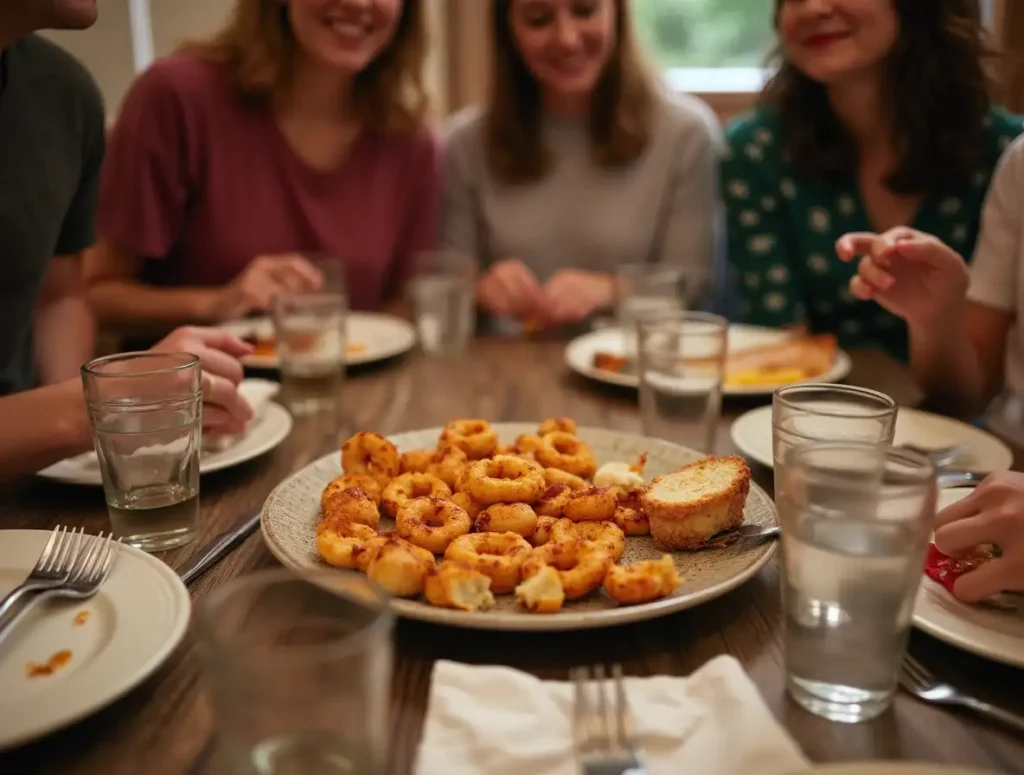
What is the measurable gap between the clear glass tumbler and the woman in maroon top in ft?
1.24

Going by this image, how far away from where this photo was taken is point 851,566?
0.64 m

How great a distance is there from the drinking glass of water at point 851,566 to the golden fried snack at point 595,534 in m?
0.19

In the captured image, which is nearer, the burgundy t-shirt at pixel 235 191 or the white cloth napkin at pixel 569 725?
the white cloth napkin at pixel 569 725

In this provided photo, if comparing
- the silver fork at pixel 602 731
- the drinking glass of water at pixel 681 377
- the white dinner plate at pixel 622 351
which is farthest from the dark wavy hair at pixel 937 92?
the silver fork at pixel 602 731

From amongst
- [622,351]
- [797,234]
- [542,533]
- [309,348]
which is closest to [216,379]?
[309,348]

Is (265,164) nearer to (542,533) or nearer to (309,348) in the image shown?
(309,348)

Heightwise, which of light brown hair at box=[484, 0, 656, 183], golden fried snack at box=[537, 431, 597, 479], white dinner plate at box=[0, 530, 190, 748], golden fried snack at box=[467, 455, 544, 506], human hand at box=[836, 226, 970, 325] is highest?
light brown hair at box=[484, 0, 656, 183]

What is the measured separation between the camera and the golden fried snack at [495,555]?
78cm

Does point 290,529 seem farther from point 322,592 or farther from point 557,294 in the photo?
point 557,294

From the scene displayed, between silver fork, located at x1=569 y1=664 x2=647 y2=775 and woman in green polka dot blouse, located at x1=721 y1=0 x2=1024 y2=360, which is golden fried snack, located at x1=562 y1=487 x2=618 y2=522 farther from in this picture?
woman in green polka dot blouse, located at x1=721 y1=0 x2=1024 y2=360

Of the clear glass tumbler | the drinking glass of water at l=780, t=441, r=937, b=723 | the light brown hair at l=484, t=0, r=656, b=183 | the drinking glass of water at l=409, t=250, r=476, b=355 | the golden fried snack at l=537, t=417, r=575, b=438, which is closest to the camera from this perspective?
the drinking glass of water at l=780, t=441, r=937, b=723

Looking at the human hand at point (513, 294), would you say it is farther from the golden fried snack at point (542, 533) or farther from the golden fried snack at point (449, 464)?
the golden fried snack at point (542, 533)

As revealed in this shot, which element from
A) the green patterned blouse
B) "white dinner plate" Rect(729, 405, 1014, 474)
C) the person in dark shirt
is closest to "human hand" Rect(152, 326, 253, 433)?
the person in dark shirt

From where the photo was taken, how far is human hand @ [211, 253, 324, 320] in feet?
5.99
